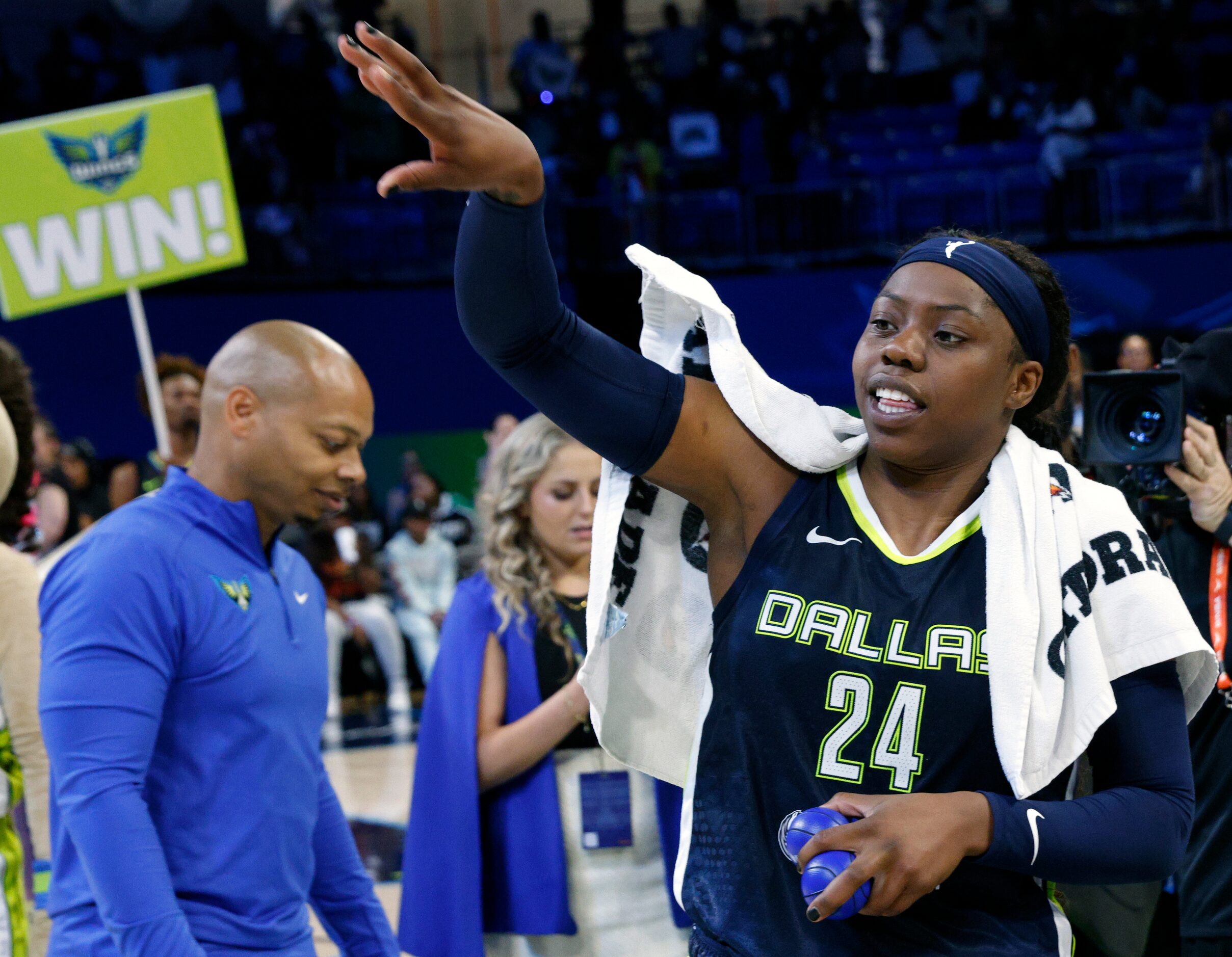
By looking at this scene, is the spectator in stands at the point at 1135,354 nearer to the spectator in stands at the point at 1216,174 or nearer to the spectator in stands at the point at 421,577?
the spectator in stands at the point at 1216,174

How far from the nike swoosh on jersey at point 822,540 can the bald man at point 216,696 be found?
104 centimetres

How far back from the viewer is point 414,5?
15.8m

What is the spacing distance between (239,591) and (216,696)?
189 mm

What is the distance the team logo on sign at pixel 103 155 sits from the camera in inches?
229

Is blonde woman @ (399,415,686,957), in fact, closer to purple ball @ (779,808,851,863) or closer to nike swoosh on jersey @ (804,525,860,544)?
nike swoosh on jersey @ (804,525,860,544)

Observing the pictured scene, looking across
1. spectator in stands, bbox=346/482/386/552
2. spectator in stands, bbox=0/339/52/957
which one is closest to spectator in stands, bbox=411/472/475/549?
spectator in stands, bbox=346/482/386/552

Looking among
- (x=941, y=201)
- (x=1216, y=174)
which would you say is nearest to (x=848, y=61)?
(x=941, y=201)

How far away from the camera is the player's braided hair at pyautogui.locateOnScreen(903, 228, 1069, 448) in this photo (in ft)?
5.58

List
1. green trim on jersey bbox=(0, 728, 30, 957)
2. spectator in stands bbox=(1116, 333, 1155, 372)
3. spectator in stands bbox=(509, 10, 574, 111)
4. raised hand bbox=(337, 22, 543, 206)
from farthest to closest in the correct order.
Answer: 1. spectator in stands bbox=(509, 10, 574, 111)
2. spectator in stands bbox=(1116, 333, 1155, 372)
3. green trim on jersey bbox=(0, 728, 30, 957)
4. raised hand bbox=(337, 22, 543, 206)

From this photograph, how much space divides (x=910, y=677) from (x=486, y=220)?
2.22 feet

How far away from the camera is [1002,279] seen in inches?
63.7

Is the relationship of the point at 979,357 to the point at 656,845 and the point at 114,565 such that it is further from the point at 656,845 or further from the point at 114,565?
the point at 656,845

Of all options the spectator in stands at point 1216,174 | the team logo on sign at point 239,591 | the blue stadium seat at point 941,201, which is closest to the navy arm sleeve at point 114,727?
the team logo on sign at point 239,591

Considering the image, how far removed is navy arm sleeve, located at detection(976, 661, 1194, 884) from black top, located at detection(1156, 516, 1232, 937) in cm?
143
